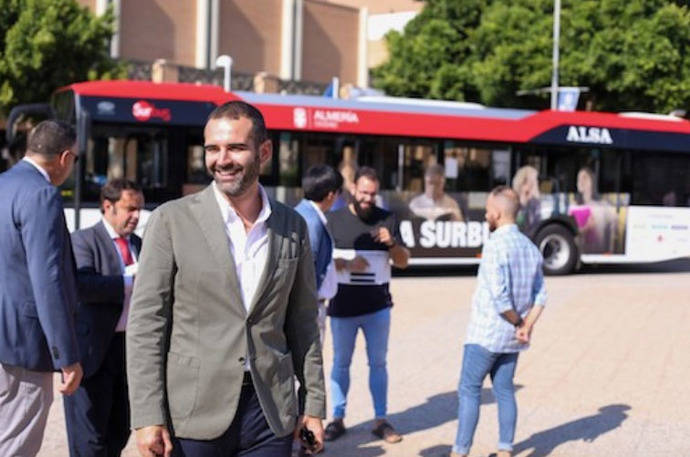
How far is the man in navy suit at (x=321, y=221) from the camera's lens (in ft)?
19.5

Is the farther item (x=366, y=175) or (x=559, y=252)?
(x=559, y=252)

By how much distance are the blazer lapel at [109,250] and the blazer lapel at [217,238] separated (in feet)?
5.49

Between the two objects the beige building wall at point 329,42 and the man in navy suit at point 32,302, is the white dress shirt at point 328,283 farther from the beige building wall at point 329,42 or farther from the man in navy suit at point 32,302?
the beige building wall at point 329,42

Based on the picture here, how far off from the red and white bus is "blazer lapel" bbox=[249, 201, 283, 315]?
11.6 meters

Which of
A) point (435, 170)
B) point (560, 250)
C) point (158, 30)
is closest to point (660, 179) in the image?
point (560, 250)

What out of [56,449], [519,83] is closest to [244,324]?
[56,449]

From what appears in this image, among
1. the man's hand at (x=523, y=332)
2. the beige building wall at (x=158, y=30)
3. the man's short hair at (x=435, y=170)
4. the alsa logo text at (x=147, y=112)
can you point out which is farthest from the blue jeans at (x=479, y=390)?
the beige building wall at (x=158, y=30)

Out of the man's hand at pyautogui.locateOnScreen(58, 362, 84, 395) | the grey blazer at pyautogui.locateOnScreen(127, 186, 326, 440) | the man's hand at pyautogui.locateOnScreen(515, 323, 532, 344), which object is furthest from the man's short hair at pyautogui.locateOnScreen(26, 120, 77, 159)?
the man's hand at pyautogui.locateOnScreen(515, 323, 532, 344)

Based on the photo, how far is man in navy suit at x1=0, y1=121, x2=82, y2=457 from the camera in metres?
3.88

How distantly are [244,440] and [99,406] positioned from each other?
1.68m

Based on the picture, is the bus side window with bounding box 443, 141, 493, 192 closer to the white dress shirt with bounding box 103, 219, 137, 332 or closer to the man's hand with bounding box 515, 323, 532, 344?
the man's hand with bounding box 515, 323, 532, 344

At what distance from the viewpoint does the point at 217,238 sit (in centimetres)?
Result: 315

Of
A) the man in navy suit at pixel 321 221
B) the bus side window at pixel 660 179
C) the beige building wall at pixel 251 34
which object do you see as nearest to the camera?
the man in navy suit at pixel 321 221

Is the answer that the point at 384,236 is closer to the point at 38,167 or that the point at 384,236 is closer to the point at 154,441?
the point at 38,167
